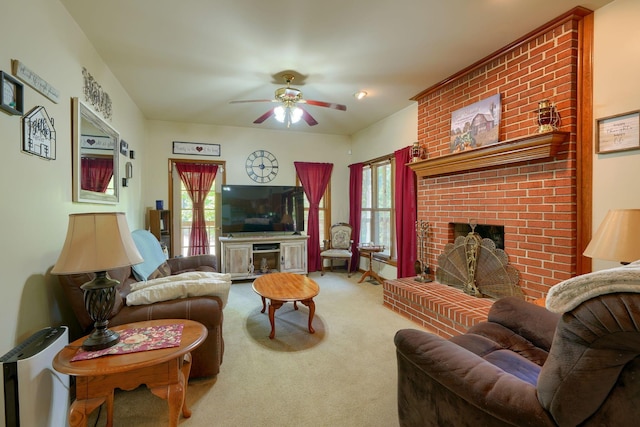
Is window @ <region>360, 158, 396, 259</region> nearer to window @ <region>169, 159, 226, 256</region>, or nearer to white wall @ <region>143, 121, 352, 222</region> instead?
white wall @ <region>143, 121, 352, 222</region>

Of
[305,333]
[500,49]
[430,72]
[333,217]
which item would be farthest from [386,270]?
[500,49]

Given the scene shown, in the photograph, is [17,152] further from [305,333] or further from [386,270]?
[386,270]

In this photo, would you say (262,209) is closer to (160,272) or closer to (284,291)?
(160,272)

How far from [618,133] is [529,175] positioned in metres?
0.61

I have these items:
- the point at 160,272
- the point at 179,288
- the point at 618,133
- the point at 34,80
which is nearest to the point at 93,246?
the point at 179,288

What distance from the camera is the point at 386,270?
4641 millimetres

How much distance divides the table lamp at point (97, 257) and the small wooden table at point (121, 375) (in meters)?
0.12

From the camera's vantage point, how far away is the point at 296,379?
205 cm

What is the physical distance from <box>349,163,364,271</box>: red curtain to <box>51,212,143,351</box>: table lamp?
4217mm

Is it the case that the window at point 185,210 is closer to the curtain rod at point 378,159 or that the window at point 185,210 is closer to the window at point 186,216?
the window at point 186,216

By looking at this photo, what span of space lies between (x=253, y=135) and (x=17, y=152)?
3.89 m

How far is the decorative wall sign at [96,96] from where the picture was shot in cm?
235

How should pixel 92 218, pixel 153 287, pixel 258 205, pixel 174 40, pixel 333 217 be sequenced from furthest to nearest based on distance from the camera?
pixel 333 217 < pixel 258 205 < pixel 174 40 < pixel 153 287 < pixel 92 218

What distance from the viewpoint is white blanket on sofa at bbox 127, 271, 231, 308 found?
75.3 inches
